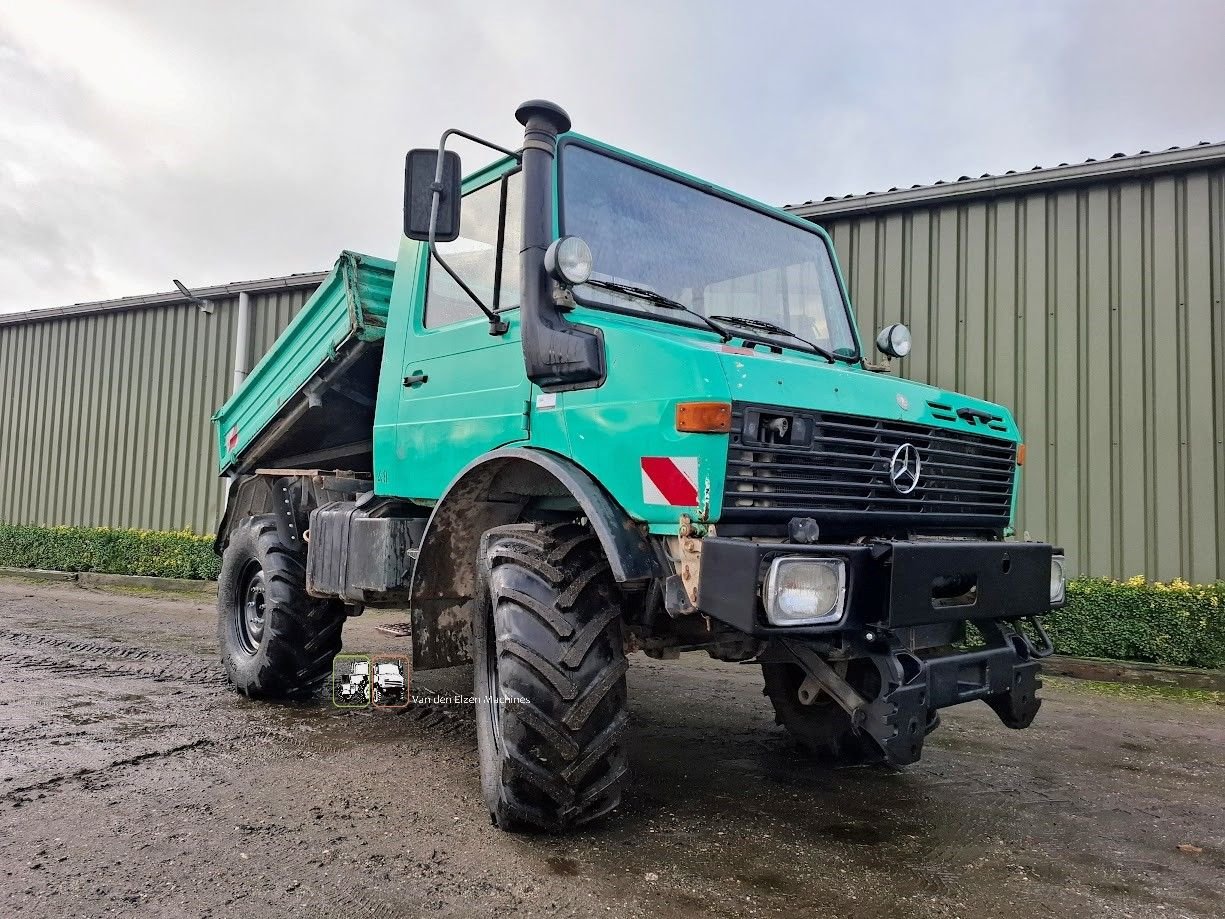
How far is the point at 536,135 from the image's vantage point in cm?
325

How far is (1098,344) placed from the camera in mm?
7762

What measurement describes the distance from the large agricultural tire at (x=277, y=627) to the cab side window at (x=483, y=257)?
1905 mm

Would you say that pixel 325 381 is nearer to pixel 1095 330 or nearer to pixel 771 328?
pixel 771 328

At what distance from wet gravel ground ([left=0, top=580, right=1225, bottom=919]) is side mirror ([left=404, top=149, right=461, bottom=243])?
2199mm

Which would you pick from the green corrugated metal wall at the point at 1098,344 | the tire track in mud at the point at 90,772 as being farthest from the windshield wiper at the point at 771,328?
the green corrugated metal wall at the point at 1098,344

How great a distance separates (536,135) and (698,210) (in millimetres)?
879

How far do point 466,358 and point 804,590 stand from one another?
6.22 ft

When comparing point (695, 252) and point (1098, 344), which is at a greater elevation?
point (1098, 344)

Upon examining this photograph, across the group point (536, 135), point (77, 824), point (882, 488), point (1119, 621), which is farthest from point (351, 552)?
point (1119, 621)

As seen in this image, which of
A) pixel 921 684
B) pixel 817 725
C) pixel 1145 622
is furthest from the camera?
pixel 1145 622

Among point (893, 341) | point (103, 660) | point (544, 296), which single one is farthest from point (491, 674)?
point (103, 660)

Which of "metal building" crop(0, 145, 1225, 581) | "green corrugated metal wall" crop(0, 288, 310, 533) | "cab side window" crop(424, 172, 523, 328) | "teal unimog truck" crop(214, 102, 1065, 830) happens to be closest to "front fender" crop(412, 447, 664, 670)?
"teal unimog truck" crop(214, 102, 1065, 830)

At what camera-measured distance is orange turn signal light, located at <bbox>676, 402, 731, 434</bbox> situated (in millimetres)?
2619

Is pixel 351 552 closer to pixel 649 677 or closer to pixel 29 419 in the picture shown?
pixel 649 677
